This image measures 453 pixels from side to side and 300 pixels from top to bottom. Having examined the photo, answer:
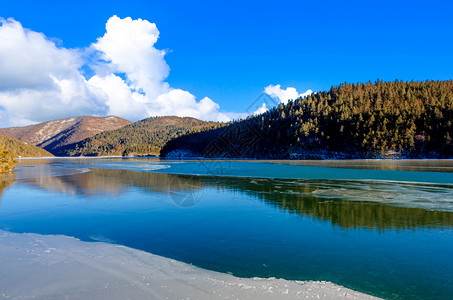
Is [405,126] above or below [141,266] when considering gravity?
above

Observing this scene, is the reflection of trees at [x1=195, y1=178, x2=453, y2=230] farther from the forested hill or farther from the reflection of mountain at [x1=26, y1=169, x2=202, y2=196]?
the forested hill

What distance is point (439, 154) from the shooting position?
378 feet

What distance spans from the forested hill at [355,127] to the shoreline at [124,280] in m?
130

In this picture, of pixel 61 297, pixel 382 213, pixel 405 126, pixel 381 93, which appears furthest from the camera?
pixel 381 93

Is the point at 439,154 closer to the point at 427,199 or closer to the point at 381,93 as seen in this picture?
the point at 381,93

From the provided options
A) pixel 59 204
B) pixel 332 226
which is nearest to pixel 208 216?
pixel 332 226

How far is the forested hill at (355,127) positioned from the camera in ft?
397

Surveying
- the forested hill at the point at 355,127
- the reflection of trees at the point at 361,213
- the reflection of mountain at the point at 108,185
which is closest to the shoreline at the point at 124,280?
the reflection of trees at the point at 361,213

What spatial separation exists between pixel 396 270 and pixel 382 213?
7.82 m

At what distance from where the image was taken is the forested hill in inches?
4764

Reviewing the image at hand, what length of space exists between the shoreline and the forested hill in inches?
5109

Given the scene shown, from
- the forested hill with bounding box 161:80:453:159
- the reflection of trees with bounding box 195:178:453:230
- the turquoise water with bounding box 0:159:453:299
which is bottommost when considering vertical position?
the turquoise water with bounding box 0:159:453:299

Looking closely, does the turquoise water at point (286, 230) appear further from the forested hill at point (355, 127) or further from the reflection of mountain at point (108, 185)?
the forested hill at point (355, 127)

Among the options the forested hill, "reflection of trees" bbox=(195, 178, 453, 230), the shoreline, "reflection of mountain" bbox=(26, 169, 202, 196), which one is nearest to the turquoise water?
"reflection of trees" bbox=(195, 178, 453, 230)
